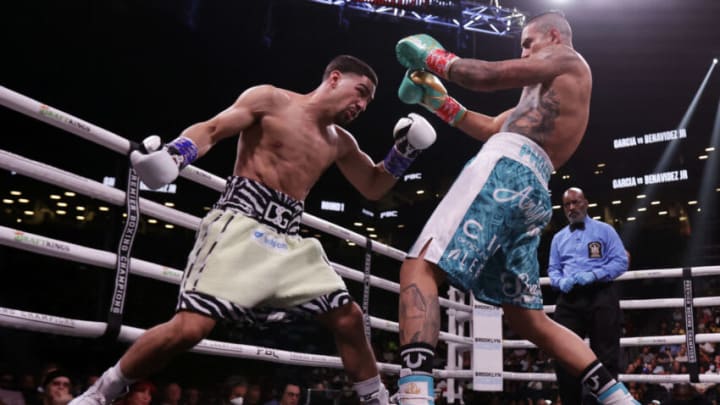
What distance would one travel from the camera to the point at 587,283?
4.08 m

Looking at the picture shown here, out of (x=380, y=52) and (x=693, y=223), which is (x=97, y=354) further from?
(x=693, y=223)

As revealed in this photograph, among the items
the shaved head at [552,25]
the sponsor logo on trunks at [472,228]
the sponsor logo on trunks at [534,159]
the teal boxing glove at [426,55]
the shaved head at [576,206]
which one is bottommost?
the sponsor logo on trunks at [472,228]

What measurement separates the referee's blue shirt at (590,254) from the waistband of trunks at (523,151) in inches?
84.5

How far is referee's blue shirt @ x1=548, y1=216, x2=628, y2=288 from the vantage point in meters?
4.19

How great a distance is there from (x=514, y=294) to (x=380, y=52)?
1222cm

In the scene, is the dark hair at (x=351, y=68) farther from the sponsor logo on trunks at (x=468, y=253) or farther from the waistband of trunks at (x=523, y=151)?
Answer: the sponsor logo on trunks at (x=468, y=253)

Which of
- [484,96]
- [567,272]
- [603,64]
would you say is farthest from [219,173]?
[567,272]

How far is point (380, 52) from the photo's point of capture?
45.7 ft

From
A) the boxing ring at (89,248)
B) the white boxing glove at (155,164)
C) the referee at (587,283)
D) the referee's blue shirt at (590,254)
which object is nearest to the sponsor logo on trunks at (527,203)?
the white boxing glove at (155,164)

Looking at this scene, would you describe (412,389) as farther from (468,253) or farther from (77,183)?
(77,183)

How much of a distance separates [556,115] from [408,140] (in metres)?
0.66

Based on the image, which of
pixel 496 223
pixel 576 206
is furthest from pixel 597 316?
pixel 496 223

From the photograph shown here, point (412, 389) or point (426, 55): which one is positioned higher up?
point (426, 55)

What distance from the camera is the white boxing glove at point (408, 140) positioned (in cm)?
266
